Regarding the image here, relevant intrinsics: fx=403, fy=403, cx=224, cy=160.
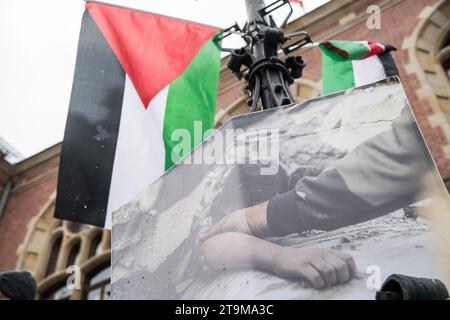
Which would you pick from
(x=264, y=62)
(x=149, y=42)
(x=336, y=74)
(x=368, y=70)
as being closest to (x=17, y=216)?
(x=149, y=42)

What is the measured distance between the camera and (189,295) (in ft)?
7.15

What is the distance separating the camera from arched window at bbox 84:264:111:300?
8297mm

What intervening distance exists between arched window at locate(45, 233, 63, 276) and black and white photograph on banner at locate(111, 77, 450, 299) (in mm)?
7798

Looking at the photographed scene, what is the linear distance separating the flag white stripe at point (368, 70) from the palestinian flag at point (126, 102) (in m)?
1.83

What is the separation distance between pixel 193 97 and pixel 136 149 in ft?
2.42

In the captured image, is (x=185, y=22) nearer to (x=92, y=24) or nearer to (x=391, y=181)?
(x=92, y=24)

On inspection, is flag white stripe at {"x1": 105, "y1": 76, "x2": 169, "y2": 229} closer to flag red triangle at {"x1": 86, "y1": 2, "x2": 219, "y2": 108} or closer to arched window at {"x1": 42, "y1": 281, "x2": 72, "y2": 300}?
flag red triangle at {"x1": 86, "y1": 2, "x2": 219, "y2": 108}

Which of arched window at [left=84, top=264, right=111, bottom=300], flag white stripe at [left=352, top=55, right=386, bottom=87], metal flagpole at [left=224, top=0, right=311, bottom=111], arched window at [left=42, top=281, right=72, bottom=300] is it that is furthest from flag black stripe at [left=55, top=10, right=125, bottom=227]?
arched window at [left=42, top=281, right=72, bottom=300]

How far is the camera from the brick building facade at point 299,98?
669 cm

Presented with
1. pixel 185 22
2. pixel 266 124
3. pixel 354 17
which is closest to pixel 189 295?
pixel 266 124

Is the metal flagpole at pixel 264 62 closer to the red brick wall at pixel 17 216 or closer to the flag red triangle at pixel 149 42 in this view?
the flag red triangle at pixel 149 42

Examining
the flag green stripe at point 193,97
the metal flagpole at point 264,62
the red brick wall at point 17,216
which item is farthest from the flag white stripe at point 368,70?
the red brick wall at point 17,216

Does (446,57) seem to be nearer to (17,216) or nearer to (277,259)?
(277,259)
